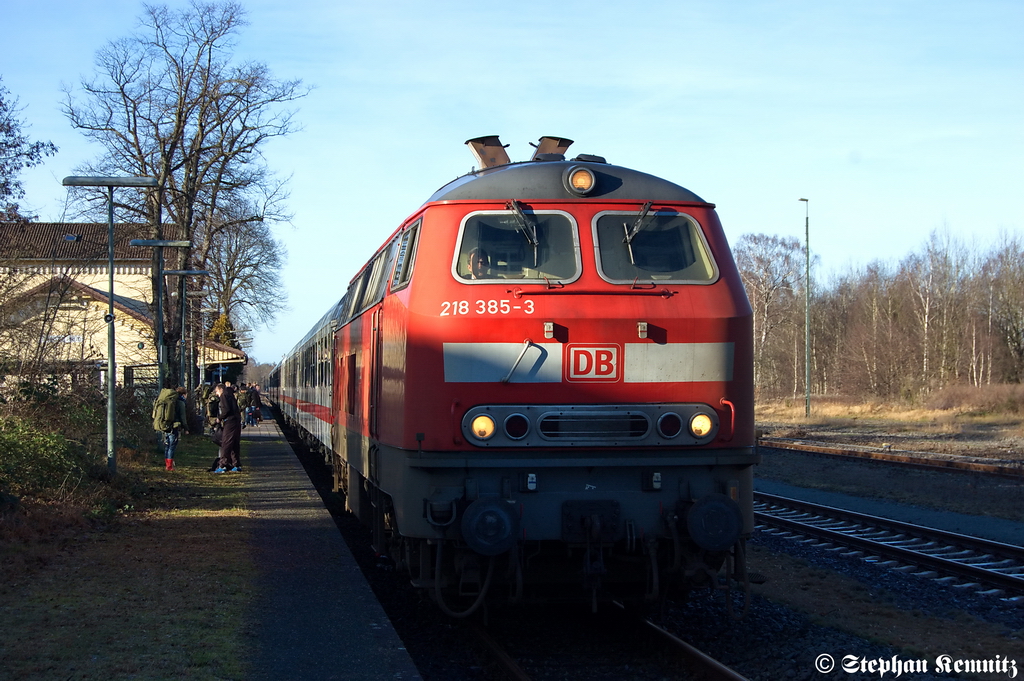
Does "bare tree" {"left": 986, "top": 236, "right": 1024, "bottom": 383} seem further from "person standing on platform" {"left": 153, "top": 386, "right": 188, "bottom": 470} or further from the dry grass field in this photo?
"person standing on platform" {"left": 153, "top": 386, "right": 188, "bottom": 470}

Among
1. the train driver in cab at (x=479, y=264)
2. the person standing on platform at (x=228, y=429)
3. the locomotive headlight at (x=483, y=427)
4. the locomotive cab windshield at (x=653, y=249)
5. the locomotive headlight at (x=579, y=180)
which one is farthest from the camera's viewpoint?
the person standing on platform at (x=228, y=429)

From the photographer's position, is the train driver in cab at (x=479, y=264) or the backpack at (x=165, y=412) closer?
the train driver in cab at (x=479, y=264)

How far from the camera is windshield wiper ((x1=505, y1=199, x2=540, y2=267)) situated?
662 cm

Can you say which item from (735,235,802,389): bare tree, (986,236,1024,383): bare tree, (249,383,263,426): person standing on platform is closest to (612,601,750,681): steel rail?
(249,383,263,426): person standing on platform

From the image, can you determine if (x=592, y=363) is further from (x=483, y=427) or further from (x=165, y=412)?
(x=165, y=412)

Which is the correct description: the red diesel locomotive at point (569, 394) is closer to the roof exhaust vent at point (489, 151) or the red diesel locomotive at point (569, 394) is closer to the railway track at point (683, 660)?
the railway track at point (683, 660)

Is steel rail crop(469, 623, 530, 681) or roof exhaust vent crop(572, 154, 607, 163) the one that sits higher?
roof exhaust vent crop(572, 154, 607, 163)

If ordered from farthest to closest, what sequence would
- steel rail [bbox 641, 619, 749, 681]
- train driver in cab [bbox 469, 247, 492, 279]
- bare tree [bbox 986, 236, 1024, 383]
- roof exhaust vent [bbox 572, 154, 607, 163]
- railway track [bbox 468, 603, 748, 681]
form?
1. bare tree [bbox 986, 236, 1024, 383]
2. roof exhaust vent [bbox 572, 154, 607, 163]
3. train driver in cab [bbox 469, 247, 492, 279]
4. railway track [bbox 468, 603, 748, 681]
5. steel rail [bbox 641, 619, 749, 681]

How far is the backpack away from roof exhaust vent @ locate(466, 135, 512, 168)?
11911mm

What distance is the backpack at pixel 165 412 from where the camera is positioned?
18.2 meters

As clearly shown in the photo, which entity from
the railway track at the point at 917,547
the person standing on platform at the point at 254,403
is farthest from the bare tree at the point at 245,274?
the railway track at the point at 917,547

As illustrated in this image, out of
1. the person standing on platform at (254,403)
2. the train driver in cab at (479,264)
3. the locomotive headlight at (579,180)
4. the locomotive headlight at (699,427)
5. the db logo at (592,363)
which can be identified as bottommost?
the person standing on platform at (254,403)

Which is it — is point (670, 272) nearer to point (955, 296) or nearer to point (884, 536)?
point (884, 536)

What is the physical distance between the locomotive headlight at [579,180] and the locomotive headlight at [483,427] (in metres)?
1.74
